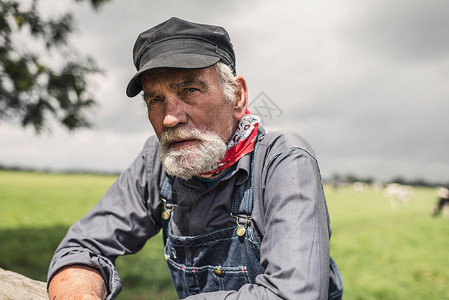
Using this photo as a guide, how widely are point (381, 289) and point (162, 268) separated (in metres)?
3.86

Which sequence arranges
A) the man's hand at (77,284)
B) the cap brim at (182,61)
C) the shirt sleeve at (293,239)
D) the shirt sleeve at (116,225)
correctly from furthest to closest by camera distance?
the shirt sleeve at (116,225) < the cap brim at (182,61) < the man's hand at (77,284) < the shirt sleeve at (293,239)

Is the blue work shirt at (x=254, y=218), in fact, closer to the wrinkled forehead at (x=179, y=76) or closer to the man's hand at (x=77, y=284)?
the man's hand at (x=77, y=284)

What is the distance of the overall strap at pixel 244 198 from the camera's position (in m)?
1.59

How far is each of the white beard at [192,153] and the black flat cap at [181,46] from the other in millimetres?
314

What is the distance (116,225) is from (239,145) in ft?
2.63

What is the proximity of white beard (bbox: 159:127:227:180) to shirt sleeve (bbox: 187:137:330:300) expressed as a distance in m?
0.35

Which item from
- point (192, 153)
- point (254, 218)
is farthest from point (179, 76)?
point (254, 218)

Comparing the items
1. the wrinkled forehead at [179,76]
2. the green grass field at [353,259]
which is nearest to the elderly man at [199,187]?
the wrinkled forehead at [179,76]

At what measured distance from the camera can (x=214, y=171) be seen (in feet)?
5.72

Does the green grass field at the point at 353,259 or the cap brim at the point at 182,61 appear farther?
the green grass field at the point at 353,259

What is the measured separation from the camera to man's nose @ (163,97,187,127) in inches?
62.7

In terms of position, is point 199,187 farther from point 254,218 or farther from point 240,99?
point 240,99

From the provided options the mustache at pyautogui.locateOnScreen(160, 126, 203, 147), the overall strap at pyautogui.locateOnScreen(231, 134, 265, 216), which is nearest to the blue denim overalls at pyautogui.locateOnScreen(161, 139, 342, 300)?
the overall strap at pyautogui.locateOnScreen(231, 134, 265, 216)

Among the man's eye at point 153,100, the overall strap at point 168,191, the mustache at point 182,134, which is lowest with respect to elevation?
the overall strap at point 168,191
